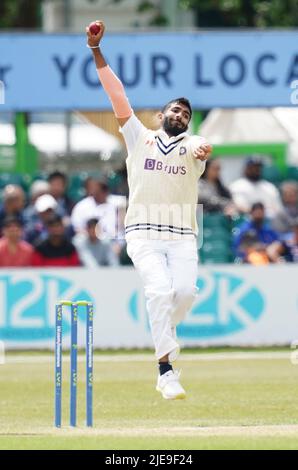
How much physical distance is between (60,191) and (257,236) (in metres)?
2.82

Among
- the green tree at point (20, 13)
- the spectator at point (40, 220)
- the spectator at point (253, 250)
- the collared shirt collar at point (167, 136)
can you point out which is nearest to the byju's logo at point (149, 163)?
the collared shirt collar at point (167, 136)

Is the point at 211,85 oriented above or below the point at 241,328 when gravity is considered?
above

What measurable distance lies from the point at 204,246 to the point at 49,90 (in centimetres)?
294

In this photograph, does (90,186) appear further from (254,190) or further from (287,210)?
(287,210)

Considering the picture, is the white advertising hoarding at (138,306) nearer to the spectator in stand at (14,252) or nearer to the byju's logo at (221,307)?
the byju's logo at (221,307)

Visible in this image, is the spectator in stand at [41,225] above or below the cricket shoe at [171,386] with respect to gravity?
below

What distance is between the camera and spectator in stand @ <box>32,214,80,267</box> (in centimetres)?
1780

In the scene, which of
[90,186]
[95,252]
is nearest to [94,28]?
[95,252]

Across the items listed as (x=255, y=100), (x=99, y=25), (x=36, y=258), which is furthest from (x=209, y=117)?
(x=99, y=25)

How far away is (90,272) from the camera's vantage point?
17.6 m

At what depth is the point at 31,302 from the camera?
690 inches

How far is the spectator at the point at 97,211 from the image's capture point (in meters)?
19.0

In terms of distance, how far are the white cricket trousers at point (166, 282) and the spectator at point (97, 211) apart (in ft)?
26.2

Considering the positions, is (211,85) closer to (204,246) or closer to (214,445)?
(204,246)
